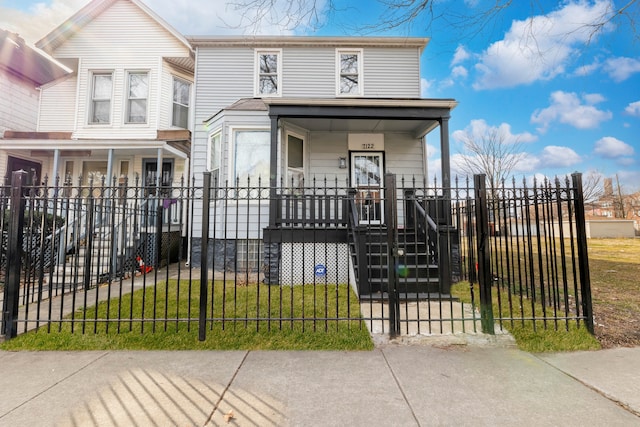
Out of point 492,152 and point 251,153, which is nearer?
point 251,153

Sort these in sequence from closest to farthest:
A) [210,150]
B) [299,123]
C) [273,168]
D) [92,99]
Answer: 1. [273,168]
2. [299,123]
3. [210,150]
4. [92,99]

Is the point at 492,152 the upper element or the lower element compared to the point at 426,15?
upper

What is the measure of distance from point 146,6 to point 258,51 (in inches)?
184

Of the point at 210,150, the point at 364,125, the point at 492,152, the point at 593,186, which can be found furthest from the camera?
the point at 593,186

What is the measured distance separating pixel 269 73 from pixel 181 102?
152 inches

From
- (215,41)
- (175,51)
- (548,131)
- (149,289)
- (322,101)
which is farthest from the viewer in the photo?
(548,131)

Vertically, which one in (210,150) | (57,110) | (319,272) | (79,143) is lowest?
(319,272)

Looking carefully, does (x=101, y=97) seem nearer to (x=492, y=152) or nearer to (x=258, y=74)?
(x=258, y=74)

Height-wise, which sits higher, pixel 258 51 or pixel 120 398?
pixel 258 51

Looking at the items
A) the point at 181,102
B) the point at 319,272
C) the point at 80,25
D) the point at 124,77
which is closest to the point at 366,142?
the point at 319,272

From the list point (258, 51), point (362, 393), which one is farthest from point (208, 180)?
point (258, 51)

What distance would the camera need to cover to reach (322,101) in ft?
23.2

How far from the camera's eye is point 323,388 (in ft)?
8.36

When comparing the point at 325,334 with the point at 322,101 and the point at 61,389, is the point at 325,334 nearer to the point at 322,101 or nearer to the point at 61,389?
the point at 61,389
